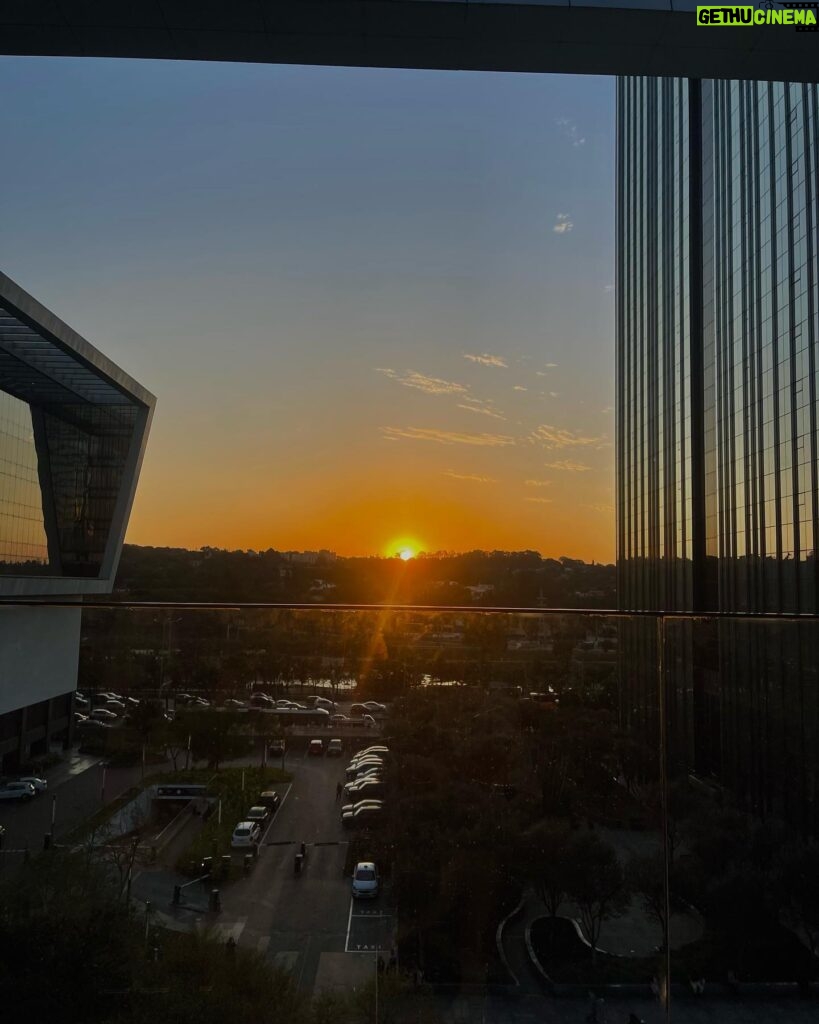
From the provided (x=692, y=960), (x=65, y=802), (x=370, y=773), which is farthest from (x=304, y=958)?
(x=692, y=960)

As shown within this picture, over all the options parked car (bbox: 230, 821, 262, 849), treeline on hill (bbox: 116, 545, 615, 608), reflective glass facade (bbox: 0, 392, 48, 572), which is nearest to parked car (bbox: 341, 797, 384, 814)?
parked car (bbox: 230, 821, 262, 849)

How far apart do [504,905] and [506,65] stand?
287 centimetres

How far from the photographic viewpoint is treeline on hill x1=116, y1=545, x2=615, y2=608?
18.2m

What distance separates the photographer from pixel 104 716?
182 centimetres

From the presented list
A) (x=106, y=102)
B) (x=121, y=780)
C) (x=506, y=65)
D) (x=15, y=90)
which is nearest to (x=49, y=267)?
(x=106, y=102)

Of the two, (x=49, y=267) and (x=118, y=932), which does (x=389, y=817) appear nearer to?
(x=118, y=932)

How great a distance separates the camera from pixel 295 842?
5.62 feet

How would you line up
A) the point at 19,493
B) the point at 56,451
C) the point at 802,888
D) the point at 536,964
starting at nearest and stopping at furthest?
the point at 536,964, the point at 802,888, the point at 19,493, the point at 56,451

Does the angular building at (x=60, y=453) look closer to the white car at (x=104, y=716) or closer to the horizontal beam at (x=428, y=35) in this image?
the horizontal beam at (x=428, y=35)

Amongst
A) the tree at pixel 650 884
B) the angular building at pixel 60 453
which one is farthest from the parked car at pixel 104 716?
the angular building at pixel 60 453

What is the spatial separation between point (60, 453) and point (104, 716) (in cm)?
1763

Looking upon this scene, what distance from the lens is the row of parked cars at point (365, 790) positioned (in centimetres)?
172

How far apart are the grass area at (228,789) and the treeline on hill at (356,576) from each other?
1483cm

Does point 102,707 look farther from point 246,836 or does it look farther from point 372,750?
point 372,750
